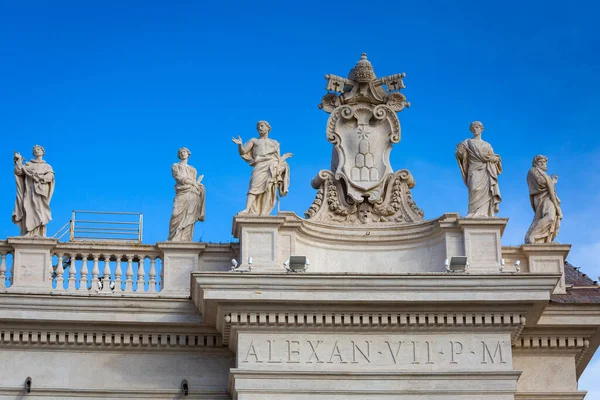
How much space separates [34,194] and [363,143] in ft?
19.9

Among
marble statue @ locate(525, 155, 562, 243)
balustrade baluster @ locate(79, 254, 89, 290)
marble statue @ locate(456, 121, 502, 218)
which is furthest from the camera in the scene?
marble statue @ locate(525, 155, 562, 243)

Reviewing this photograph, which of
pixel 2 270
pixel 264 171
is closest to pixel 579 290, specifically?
pixel 264 171

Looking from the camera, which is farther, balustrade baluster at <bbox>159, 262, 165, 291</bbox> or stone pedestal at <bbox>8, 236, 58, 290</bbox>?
balustrade baluster at <bbox>159, 262, 165, 291</bbox>

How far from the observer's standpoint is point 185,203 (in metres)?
29.3

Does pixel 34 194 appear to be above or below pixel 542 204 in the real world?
above

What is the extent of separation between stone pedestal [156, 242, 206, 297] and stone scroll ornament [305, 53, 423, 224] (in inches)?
87.4

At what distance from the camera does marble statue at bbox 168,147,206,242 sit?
29.2 metres

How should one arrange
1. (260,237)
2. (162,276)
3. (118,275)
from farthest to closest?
(162,276)
(118,275)
(260,237)

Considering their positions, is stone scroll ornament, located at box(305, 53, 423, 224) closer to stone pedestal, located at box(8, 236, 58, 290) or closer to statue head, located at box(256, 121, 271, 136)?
statue head, located at box(256, 121, 271, 136)

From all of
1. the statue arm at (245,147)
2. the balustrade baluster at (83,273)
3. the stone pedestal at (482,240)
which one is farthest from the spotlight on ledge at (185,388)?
the stone pedestal at (482,240)

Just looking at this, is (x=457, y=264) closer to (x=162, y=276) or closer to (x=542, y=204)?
(x=542, y=204)

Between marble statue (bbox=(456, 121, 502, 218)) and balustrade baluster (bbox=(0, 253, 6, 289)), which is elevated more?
marble statue (bbox=(456, 121, 502, 218))

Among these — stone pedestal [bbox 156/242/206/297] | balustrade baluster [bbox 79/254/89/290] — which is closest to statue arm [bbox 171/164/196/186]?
stone pedestal [bbox 156/242/206/297]

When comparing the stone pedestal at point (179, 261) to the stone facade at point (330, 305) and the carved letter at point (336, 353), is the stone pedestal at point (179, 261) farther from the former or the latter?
the carved letter at point (336, 353)
